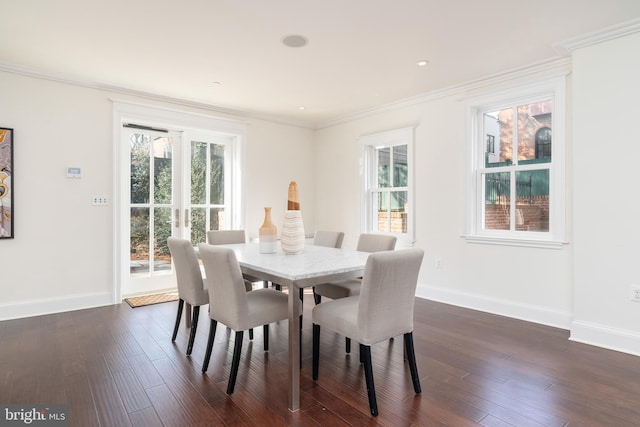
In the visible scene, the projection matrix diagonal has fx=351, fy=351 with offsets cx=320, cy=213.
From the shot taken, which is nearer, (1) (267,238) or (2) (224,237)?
(1) (267,238)

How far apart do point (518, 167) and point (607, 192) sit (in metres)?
0.89

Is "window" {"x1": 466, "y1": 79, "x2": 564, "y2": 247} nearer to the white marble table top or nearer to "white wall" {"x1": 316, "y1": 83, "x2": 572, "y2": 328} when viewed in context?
"white wall" {"x1": 316, "y1": 83, "x2": 572, "y2": 328}

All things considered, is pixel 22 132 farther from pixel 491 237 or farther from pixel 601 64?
pixel 601 64

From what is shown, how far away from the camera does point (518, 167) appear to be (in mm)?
3564

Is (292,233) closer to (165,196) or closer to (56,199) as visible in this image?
(165,196)

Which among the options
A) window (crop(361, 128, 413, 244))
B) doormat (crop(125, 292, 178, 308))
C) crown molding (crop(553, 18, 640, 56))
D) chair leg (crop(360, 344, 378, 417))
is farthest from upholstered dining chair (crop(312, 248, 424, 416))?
doormat (crop(125, 292, 178, 308))

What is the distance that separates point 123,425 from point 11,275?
261 cm

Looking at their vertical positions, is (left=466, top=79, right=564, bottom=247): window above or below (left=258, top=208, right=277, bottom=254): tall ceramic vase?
above

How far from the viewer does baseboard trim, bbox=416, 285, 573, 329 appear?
10.5 feet

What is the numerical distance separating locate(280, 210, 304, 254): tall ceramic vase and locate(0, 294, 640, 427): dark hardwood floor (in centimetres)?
79

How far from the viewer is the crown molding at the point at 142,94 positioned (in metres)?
3.39

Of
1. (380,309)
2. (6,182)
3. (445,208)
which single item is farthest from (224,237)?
(445,208)

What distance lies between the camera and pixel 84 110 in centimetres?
373

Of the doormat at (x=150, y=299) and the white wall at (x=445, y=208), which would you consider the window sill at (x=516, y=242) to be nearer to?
the white wall at (x=445, y=208)
